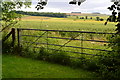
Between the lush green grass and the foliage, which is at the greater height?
the foliage

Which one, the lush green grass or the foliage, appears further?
the lush green grass

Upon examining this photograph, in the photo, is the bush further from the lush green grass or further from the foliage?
the lush green grass

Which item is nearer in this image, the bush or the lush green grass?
the bush

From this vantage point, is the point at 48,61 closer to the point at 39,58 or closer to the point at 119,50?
the point at 39,58

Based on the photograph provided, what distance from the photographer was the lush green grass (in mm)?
5945

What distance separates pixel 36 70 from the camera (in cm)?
646

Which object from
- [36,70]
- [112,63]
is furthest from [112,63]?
[36,70]

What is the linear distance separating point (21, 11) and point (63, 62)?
5.24 metres

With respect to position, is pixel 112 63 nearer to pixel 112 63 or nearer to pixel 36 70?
pixel 112 63

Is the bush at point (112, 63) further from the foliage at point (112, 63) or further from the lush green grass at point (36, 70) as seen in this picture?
the lush green grass at point (36, 70)

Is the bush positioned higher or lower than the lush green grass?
higher

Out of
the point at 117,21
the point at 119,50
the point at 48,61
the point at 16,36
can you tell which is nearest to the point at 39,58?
the point at 48,61

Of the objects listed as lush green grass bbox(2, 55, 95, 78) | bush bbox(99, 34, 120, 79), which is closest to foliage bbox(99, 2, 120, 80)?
bush bbox(99, 34, 120, 79)

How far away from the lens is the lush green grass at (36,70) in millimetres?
5945
